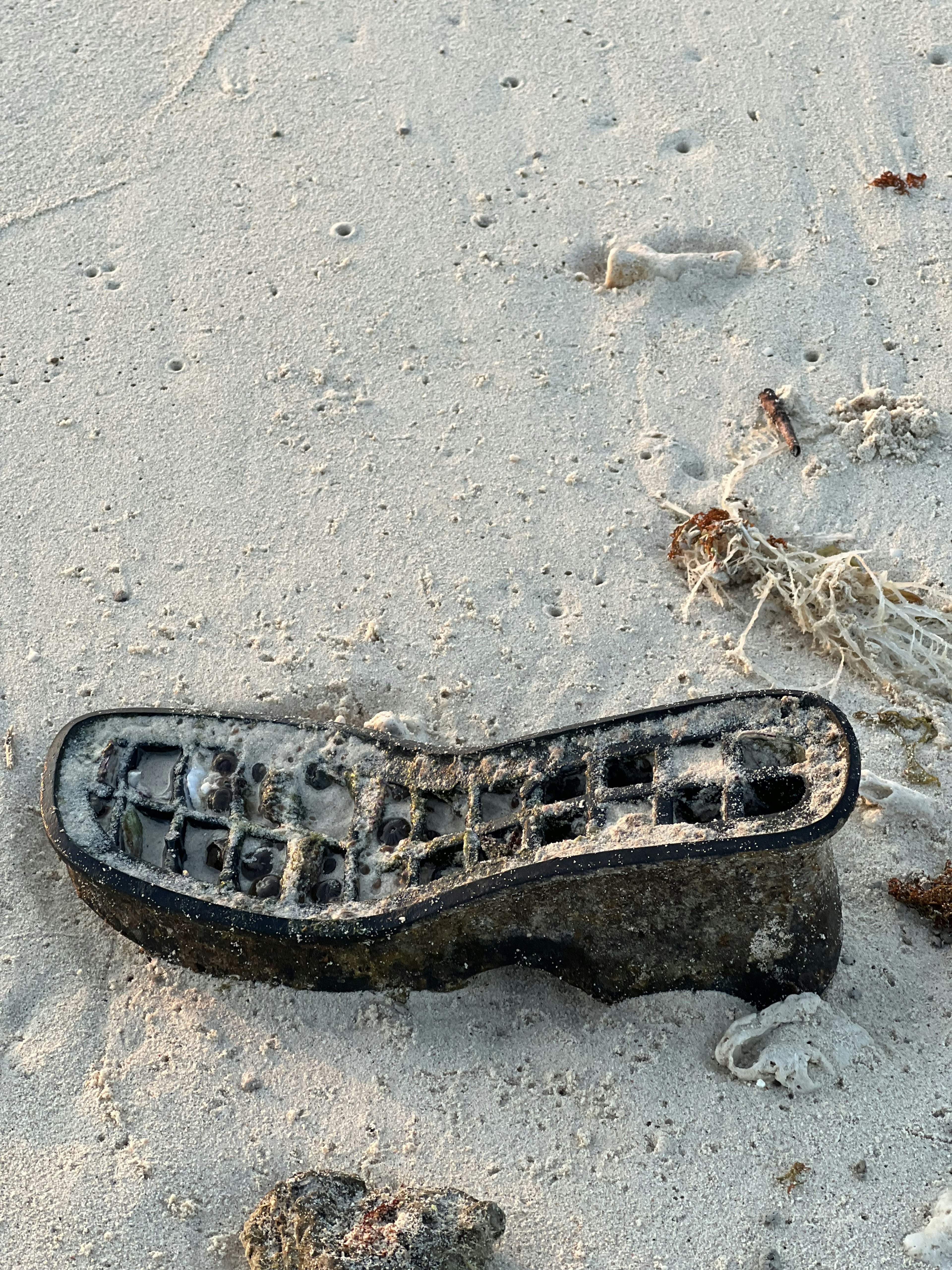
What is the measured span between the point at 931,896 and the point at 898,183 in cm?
324

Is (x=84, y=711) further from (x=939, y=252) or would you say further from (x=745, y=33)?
(x=745, y=33)

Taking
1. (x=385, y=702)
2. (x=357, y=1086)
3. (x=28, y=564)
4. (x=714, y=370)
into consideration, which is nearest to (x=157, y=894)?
(x=357, y=1086)

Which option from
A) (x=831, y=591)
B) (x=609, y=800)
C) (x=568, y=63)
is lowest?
(x=831, y=591)

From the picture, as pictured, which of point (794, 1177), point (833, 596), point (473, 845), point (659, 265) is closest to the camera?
point (794, 1177)

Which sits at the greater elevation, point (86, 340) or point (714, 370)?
point (86, 340)

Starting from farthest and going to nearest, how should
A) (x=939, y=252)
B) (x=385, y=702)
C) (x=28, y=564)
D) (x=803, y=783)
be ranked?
(x=939, y=252), (x=28, y=564), (x=385, y=702), (x=803, y=783)

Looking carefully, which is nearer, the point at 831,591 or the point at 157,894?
the point at 157,894

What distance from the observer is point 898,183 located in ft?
17.4

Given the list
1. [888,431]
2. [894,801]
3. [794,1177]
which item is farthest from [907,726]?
[794,1177]

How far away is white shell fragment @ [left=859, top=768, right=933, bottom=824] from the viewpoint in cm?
374

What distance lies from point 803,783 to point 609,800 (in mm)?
481

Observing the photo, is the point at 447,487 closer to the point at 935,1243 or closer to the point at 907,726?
the point at 907,726

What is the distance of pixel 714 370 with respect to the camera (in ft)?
15.9

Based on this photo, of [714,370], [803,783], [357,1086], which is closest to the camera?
[803,783]
